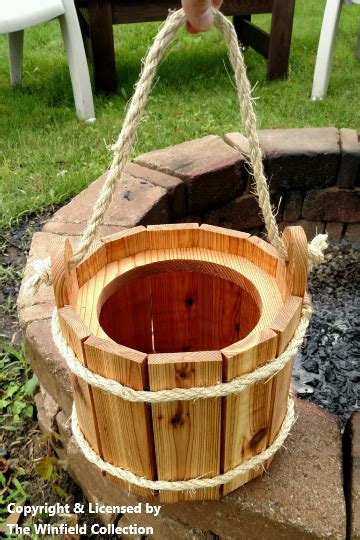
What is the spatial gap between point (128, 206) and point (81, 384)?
Answer: 1098 millimetres

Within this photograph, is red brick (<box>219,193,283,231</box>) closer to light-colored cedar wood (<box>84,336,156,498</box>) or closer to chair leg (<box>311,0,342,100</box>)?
light-colored cedar wood (<box>84,336,156,498</box>)

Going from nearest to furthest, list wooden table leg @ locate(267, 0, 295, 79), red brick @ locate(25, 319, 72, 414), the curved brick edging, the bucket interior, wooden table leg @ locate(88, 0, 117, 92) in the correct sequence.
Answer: the curved brick edging
the bucket interior
red brick @ locate(25, 319, 72, 414)
wooden table leg @ locate(88, 0, 117, 92)
wooden table leg @ locate(267, 0, 295, 79)

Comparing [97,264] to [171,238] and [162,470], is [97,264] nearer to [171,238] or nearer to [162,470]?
[171,238]

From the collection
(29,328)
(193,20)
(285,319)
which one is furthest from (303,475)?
(193,20)

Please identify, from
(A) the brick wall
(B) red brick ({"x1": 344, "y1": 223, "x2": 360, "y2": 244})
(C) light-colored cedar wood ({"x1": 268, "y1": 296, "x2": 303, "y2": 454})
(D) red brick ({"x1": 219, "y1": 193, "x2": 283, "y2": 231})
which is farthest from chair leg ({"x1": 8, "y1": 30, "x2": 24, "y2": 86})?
(C) light-colored cedar wood ({"x1": 268, "y1": 296, "x2": 303, "y2": 454})

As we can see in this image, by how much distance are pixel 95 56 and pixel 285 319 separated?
3.61 m

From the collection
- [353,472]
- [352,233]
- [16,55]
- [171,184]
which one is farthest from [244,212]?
[16,55]

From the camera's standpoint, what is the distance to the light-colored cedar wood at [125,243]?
1.47 metres

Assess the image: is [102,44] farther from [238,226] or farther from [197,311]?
[197,311]

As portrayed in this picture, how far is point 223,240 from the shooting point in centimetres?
149

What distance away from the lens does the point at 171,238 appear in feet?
5.00

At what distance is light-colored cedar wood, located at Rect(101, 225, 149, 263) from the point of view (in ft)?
4.83

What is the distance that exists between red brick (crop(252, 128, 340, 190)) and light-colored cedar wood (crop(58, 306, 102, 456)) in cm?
160

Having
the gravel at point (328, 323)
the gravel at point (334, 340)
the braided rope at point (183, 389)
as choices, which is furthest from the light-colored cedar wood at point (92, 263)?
the gravel at point (334, 340)
